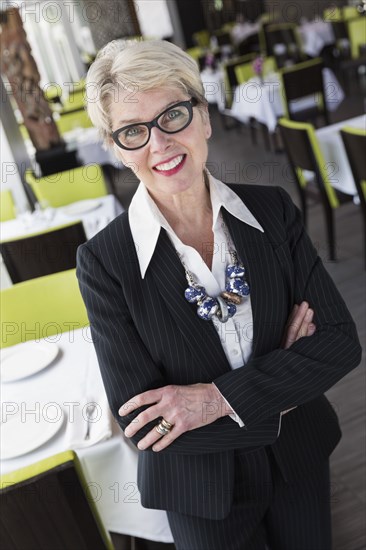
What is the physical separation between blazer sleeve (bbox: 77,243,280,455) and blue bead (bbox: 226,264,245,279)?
0.25m

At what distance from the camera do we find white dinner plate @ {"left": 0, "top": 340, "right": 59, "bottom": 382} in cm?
198

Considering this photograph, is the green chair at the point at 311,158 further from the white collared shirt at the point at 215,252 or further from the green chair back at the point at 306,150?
the white collared shirt at the point at 215,252

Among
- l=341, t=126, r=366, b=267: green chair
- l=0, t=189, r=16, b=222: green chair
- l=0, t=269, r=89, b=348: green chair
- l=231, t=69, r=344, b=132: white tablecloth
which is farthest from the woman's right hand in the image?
l=231, t=69, r=344, b=132: white tablecloth

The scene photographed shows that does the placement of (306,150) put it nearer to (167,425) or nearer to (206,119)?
(206,119)

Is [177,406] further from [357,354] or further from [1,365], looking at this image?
[1,365]

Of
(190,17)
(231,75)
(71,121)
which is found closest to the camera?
(71,121)

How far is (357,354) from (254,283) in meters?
0.30

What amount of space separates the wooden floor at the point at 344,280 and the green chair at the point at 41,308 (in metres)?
1.22

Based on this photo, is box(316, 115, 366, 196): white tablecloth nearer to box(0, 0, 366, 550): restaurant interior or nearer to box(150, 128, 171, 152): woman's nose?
box(0, 0, 366, 550): restaurant interior

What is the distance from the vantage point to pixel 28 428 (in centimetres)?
169

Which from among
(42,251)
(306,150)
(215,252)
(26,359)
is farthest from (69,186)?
(215,252)

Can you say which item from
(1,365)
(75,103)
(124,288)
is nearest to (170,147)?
(124,288)

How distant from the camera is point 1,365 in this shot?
2.06 meters

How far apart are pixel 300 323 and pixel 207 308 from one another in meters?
0.25
